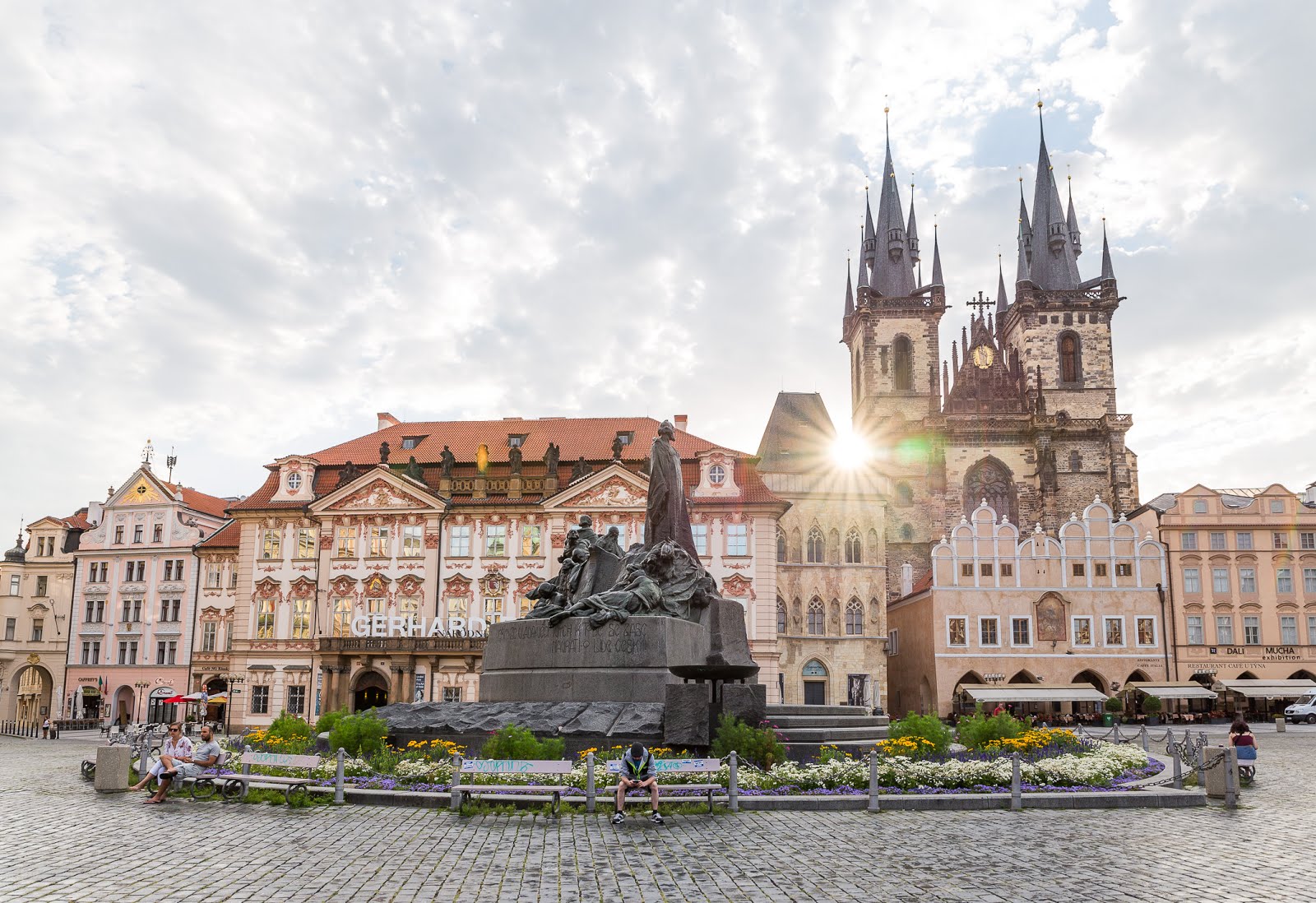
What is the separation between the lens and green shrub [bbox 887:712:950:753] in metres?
17.2

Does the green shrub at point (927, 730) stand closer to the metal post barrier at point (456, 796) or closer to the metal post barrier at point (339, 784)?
the metal post barrier at point (456, 796)

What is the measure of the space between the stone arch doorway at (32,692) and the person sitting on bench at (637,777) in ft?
183

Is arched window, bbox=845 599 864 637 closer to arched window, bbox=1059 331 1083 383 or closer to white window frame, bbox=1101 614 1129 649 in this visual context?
white window frame, bbox=1101 614 1129 649

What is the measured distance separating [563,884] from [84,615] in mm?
55548

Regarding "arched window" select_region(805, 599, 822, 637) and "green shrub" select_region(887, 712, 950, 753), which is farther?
"arched window" select_region(805, 599, 822, 637)

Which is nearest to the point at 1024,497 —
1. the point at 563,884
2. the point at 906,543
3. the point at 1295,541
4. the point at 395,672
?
the point at 906,543

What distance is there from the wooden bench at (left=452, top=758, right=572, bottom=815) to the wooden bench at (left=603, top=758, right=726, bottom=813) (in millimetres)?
595

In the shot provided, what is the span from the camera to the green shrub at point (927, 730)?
679 inches

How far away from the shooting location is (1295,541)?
56.6m

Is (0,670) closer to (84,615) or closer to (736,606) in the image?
(84,615)

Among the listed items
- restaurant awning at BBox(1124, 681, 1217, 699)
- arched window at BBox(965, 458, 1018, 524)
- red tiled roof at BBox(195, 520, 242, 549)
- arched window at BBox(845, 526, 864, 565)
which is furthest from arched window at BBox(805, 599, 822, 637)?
red tiled roof at BBox(195, 520, 242, 549)

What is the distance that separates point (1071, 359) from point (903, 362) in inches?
468

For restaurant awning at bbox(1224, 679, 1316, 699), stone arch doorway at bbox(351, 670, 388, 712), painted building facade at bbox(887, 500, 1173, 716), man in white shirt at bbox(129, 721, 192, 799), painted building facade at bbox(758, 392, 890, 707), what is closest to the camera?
man in white shirt at bbox(129, 721, 192, 799)

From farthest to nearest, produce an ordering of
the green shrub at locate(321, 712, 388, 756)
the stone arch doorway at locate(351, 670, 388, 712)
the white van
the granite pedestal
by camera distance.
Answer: the stone arch doorway at locate(351, 670, 388, 712)
the white van
the granite pedestal
the green shrub at locate(321, 712, 388, 756)
